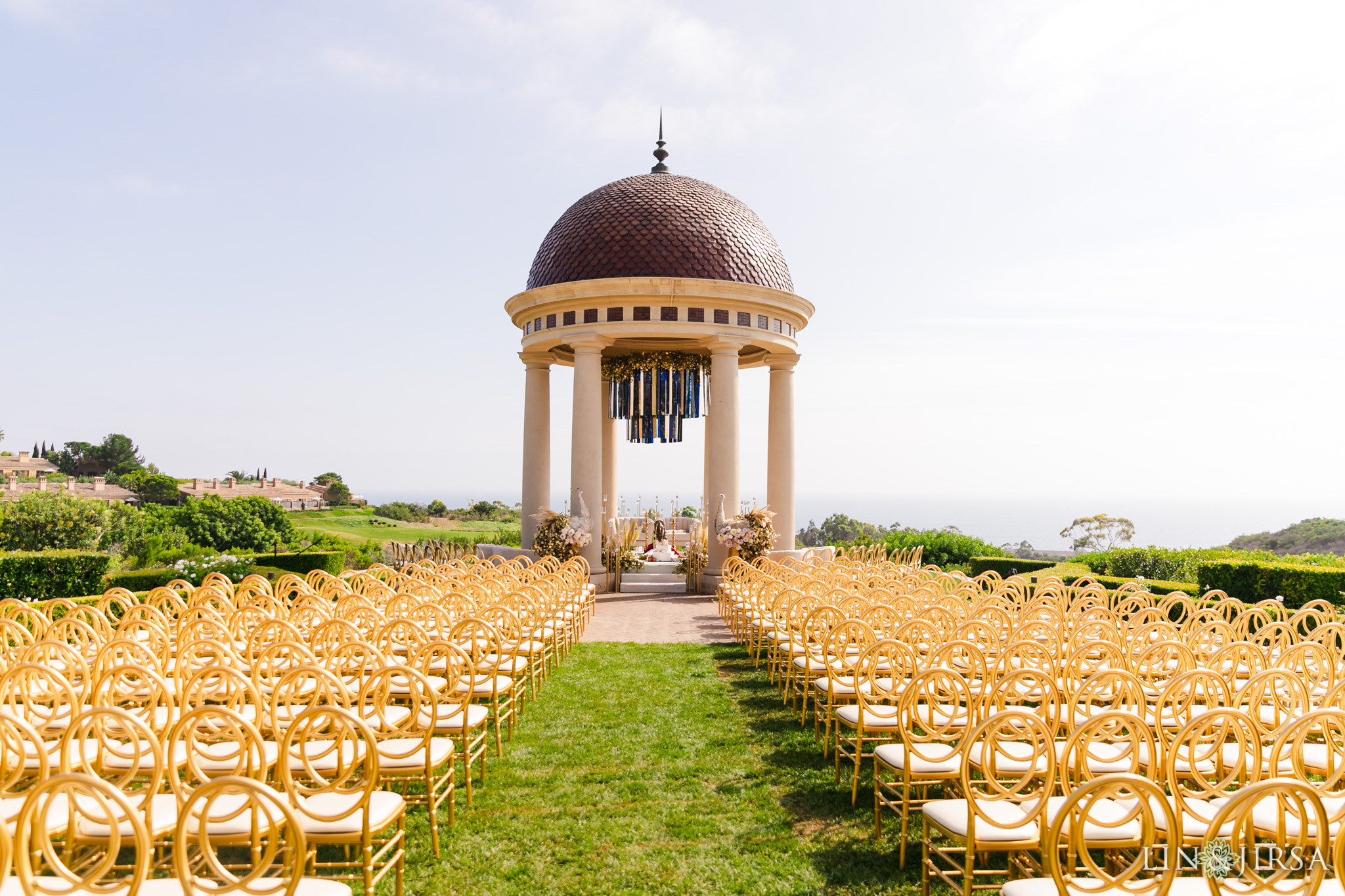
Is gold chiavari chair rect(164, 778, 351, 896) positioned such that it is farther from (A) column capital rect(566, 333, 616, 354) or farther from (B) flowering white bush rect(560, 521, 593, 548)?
(A) column capital rect(566, 333, 616, 354)

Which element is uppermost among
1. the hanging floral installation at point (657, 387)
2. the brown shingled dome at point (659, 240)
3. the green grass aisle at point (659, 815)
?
the brown shingled dome at point (659, 240)

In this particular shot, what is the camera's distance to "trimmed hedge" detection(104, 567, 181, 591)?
50.6 feet

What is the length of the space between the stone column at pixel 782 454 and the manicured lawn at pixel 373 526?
2425cm

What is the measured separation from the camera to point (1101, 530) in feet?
210

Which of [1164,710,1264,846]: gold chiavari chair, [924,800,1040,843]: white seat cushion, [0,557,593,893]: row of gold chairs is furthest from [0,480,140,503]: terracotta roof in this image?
[1164,710,1264,846]: gold chiavari chair

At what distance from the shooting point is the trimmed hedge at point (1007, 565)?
69.8ft

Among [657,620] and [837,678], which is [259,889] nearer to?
[837,678]

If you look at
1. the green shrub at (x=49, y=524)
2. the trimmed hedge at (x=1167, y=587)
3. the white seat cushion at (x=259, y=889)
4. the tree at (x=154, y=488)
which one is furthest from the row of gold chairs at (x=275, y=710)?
the tree at (x=154, y=488)

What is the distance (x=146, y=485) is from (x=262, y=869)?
238ft

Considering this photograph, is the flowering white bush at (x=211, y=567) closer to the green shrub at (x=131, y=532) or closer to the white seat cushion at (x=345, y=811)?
the green shrub at (x=131, y=532)

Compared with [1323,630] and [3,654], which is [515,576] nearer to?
[3,654]

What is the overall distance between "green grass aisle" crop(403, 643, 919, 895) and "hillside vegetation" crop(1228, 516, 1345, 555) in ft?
210

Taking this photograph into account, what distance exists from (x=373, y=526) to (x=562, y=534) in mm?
41703

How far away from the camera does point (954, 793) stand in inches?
237
